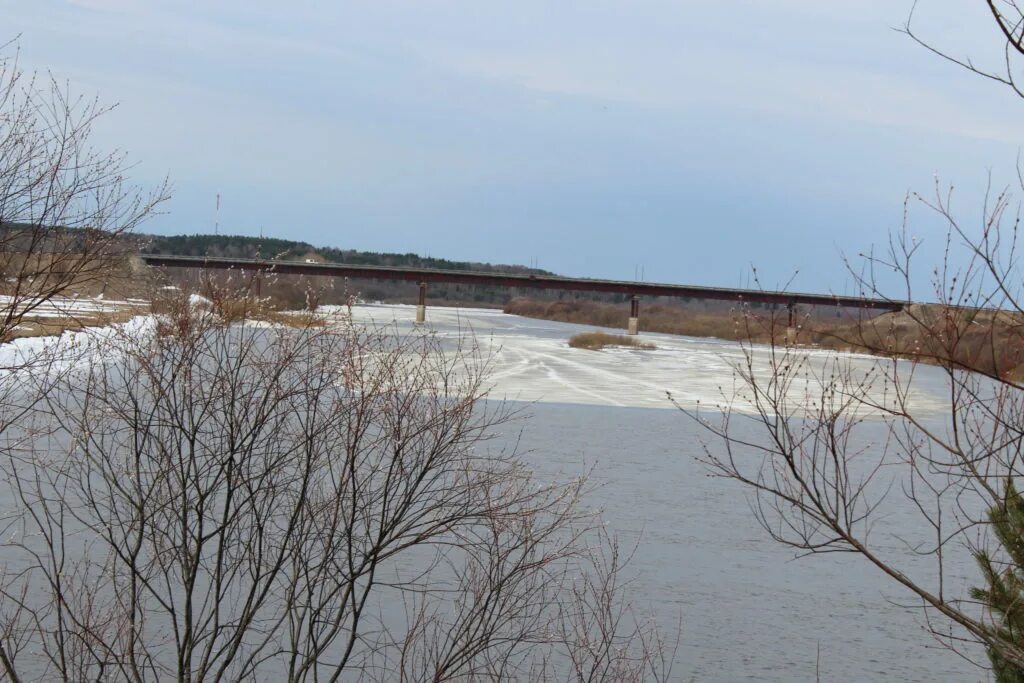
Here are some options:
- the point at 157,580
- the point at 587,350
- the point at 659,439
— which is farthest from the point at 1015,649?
the point at 587,350

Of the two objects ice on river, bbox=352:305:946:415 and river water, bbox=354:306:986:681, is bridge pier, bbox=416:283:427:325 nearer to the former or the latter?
ice on river, bbox=352:305:946:415

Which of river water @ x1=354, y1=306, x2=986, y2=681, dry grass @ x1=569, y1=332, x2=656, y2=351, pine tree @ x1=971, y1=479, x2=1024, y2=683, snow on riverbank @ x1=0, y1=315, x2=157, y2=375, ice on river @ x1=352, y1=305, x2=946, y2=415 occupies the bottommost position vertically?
river water @ x1=354, y1=306, x2=986, y2=681

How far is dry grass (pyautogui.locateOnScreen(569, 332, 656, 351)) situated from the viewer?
71.1m

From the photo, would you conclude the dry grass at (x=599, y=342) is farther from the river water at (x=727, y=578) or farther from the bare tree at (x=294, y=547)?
the bare tree at (x=294, y=547)

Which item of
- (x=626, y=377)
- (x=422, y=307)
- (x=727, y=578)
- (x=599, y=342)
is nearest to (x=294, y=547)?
(x=727, y=578)

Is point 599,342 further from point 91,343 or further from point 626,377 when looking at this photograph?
point 91,343

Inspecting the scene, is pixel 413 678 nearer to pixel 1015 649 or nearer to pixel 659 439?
pixel 1015 649

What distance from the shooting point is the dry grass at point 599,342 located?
7112cm

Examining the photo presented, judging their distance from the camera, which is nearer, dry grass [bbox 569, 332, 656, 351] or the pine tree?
the pine tree

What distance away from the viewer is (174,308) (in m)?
11.2

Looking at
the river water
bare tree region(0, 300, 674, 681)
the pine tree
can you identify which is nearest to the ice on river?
the river water

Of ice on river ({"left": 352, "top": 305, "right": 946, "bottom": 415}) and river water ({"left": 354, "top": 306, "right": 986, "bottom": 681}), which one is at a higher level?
ice on river ({"left": 352, "top": 305, "right": 946, "bottom": 415})

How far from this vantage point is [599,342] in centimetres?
7319

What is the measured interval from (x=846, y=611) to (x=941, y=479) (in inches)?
428
